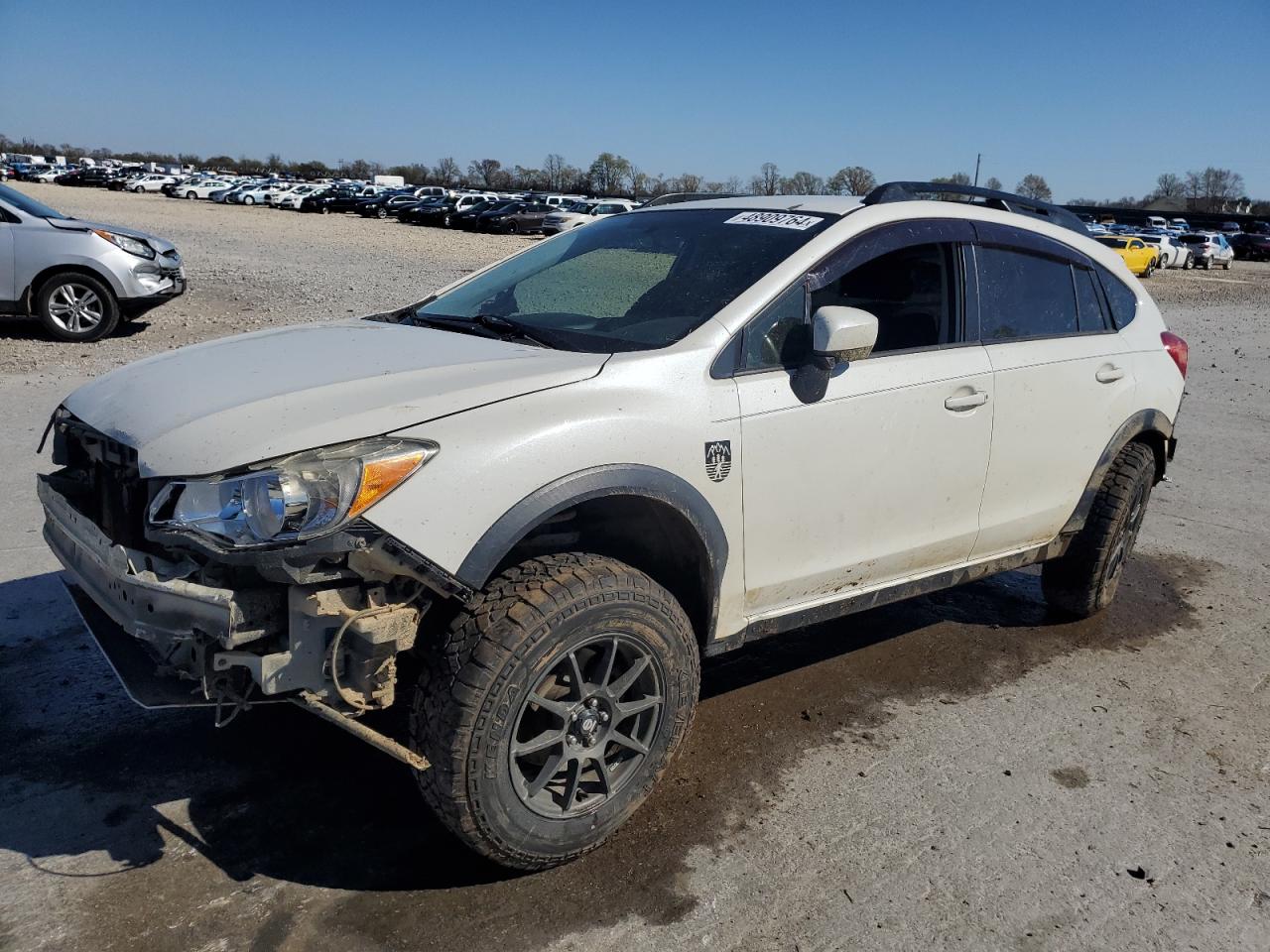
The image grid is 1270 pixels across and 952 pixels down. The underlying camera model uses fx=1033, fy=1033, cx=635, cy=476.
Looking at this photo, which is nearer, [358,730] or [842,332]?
[358,730]

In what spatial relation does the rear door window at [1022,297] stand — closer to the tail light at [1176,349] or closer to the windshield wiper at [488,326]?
the tail light at [1176,349]

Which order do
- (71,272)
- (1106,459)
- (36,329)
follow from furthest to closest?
1. (36,329)
2. (71,272)
3. (1106,459)

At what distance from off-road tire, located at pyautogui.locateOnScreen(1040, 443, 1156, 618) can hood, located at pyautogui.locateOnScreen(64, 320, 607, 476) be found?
282 centimetres

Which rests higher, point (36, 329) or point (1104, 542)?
point (36, 329)

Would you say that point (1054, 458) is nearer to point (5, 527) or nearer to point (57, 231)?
point (5, 527)

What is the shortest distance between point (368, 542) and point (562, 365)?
0.85 meters

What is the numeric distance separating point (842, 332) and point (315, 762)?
7.43ft

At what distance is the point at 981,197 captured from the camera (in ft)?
14.7

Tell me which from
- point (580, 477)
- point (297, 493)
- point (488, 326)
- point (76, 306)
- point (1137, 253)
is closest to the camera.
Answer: point (297, 493)

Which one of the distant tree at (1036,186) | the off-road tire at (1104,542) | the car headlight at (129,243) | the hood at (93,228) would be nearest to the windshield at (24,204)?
the hood at (93,228)

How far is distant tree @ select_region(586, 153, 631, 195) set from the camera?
429ft

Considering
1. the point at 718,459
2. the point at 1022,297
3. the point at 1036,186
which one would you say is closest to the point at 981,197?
the point at 1022,297

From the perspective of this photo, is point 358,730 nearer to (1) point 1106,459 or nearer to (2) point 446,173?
(1) point 1106,459

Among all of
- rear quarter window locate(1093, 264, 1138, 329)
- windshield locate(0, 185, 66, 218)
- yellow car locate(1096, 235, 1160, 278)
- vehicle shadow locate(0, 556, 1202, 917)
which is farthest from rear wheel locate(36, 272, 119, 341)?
yellow car locate(1096, 235, 1160, 278)
